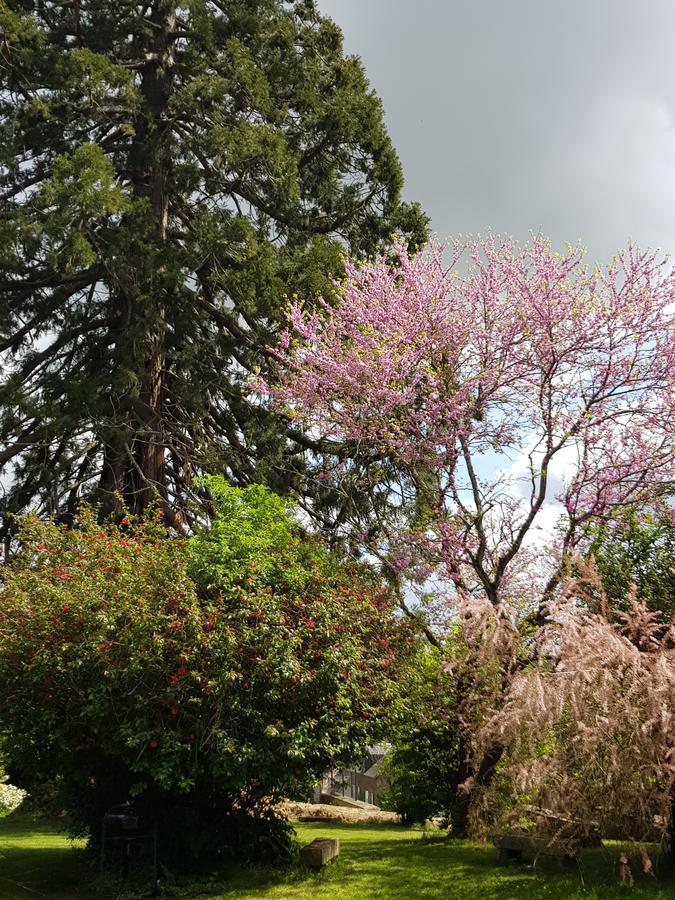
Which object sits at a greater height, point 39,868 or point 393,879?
point 393,879

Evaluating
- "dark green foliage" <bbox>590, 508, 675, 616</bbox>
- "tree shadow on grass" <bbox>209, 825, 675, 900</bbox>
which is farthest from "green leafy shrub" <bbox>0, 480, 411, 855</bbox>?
"dark green foliage" <bbox>590, 508, 675, 616</bbox>

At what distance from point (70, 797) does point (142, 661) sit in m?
2.75

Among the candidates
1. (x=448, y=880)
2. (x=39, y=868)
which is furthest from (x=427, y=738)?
(x=39, y=868)

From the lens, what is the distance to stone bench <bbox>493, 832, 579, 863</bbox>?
8.39m

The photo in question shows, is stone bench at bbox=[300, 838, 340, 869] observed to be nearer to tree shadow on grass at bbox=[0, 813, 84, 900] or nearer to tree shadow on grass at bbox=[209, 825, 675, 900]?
tree shadow on grass at bbox=[209, 825, 675, 900]

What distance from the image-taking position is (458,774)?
40.2 feet

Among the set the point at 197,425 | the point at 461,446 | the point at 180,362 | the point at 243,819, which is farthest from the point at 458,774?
the point at 180,362

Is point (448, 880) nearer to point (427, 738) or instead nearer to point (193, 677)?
point (193, 677)

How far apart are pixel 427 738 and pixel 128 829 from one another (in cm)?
535

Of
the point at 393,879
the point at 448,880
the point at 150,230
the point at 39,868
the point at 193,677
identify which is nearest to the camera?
the point at 193,677

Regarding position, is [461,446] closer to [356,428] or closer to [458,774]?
[356,428]

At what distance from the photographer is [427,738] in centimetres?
1270

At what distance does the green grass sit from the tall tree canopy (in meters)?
6.47

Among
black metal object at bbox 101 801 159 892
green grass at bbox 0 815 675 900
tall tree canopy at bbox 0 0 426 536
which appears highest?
tall tree canopy at bbox 0 0 426 536
